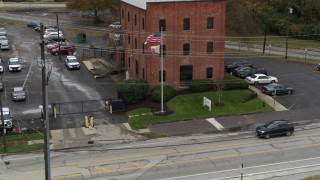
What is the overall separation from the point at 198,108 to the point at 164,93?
14.3 ft

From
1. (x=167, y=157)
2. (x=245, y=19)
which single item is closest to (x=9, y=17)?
(x=245, y=19)

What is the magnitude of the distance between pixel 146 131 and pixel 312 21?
7129cm

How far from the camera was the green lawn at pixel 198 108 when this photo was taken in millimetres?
48438

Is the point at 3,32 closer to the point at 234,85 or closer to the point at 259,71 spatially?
the point at 259,71

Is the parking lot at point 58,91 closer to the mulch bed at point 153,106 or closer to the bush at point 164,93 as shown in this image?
the mulch bed at point 153,106

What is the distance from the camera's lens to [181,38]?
55.9 meters

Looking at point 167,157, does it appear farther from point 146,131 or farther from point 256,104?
point 256,104

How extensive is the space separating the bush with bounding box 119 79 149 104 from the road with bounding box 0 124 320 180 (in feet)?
33.2

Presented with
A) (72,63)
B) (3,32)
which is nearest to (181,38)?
(72,63)

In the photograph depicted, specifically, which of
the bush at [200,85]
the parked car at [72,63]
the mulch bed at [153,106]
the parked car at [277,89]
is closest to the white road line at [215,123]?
the mulch bed at [153,106]

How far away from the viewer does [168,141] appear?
142 feet

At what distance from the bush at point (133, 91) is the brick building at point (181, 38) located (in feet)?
8.76

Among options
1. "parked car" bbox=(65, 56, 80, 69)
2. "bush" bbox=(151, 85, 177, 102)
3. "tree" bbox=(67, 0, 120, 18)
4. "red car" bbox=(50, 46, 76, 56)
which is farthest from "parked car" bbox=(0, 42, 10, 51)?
"bush" bbox=(151, 85, 177, 102)

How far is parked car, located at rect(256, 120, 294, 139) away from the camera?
43259mm
